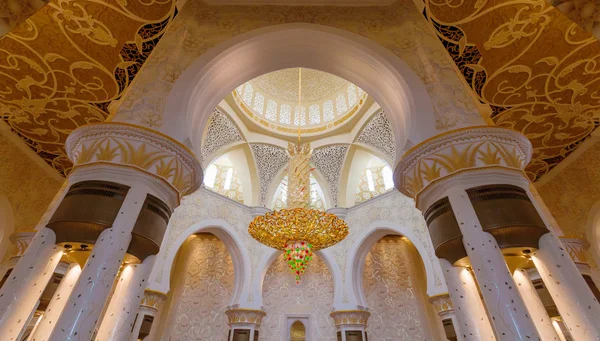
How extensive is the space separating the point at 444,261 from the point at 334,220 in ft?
12.5

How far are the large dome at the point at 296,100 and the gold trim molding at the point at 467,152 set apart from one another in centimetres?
639

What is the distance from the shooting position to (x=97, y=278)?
2.23 m

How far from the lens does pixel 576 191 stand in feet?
16.9

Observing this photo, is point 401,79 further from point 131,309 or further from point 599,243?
point 599,243

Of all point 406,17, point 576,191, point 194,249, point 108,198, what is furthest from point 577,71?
point 194,249

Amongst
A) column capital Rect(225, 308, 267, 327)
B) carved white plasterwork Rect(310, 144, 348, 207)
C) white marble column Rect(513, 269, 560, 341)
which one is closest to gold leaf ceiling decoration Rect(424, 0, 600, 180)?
white marble column Rect(513, 269, 560, 341)

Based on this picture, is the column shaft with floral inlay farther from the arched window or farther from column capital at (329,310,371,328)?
the arched window

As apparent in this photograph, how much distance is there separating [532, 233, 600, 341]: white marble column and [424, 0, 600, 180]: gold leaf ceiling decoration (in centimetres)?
213

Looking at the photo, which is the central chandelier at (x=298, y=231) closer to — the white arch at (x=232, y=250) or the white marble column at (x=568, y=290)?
the white arch at (x=232, y=250)

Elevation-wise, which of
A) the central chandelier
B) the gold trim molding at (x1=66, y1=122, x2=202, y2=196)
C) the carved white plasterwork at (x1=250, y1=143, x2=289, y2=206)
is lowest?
the gold trim molding at (x1=66, y1=122, x2=202, y2=196)

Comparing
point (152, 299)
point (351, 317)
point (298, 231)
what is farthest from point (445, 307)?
point (152, 299)

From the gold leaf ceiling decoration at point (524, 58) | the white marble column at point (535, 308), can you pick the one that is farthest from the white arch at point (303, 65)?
the white marble column at point (535, 308)

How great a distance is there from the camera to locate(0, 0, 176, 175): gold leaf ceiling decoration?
3285 mm

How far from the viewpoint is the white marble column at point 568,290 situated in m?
2.16
